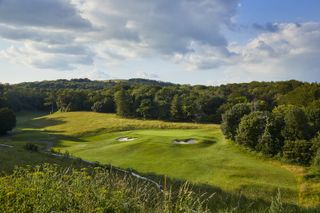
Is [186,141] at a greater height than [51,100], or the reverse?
[51,100]

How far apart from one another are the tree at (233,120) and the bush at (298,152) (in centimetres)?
892

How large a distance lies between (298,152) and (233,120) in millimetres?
11514

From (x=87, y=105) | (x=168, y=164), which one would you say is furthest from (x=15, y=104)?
(x=168, y=164)

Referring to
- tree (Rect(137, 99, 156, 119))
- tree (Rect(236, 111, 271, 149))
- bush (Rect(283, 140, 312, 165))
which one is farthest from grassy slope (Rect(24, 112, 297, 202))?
tree (Rect(137, 99, 156, 119))

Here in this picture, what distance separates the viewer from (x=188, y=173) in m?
36.7

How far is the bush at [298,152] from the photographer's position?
135 ft

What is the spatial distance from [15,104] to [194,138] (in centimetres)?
7648

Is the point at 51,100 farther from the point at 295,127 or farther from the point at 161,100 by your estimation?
the point at 295,127

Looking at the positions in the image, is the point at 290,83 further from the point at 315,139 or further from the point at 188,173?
the point at 188,173

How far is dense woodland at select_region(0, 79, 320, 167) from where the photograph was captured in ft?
144

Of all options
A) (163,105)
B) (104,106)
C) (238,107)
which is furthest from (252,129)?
(104,106)

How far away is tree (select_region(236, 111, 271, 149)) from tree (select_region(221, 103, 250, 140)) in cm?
208

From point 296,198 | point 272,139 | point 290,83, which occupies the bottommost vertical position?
point 296,198

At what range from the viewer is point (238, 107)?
175ft
